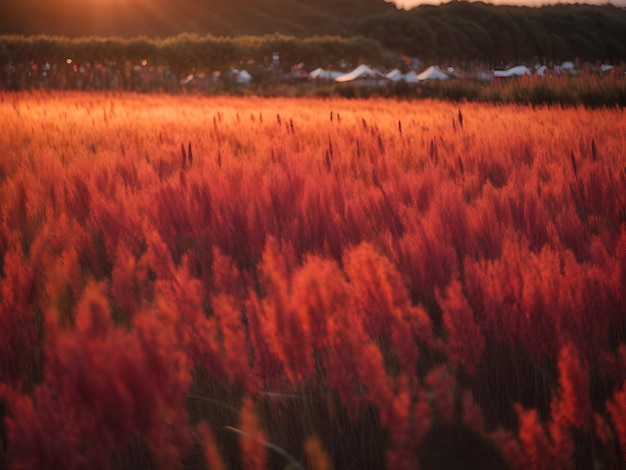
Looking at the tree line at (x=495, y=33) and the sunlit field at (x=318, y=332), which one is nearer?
the sunlit field at (x=318, y=332)

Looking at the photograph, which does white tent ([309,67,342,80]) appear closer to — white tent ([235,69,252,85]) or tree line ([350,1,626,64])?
white tent ([235,69,252,85])

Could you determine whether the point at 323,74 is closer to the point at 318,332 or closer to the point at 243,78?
the point at 243,78

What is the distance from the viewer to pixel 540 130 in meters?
4.84

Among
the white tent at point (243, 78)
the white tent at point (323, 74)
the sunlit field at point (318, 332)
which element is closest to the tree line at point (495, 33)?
the white tent at point (323, 74)

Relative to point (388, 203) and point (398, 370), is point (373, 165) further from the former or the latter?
point (398, 370)

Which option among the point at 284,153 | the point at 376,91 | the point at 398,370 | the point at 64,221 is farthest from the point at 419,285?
the point at 376,91

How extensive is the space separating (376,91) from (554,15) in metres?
70.8

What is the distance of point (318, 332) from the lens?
3.56 feet

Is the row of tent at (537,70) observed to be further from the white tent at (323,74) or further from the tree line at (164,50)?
the tree line at (164,50)

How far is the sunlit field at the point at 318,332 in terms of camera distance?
91 centimetres

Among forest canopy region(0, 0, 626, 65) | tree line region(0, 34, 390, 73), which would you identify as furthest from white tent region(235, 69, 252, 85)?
forest canopy region(0, 0, 626, 65)

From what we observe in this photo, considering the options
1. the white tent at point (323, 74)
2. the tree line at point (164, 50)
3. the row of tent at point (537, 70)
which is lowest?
the row of tent at point (537, 70)

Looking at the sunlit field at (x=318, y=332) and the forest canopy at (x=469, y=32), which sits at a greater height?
the forest canopy at (x=469, y=32)

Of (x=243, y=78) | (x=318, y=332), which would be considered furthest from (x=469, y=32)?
→ (x=318, y=332)
